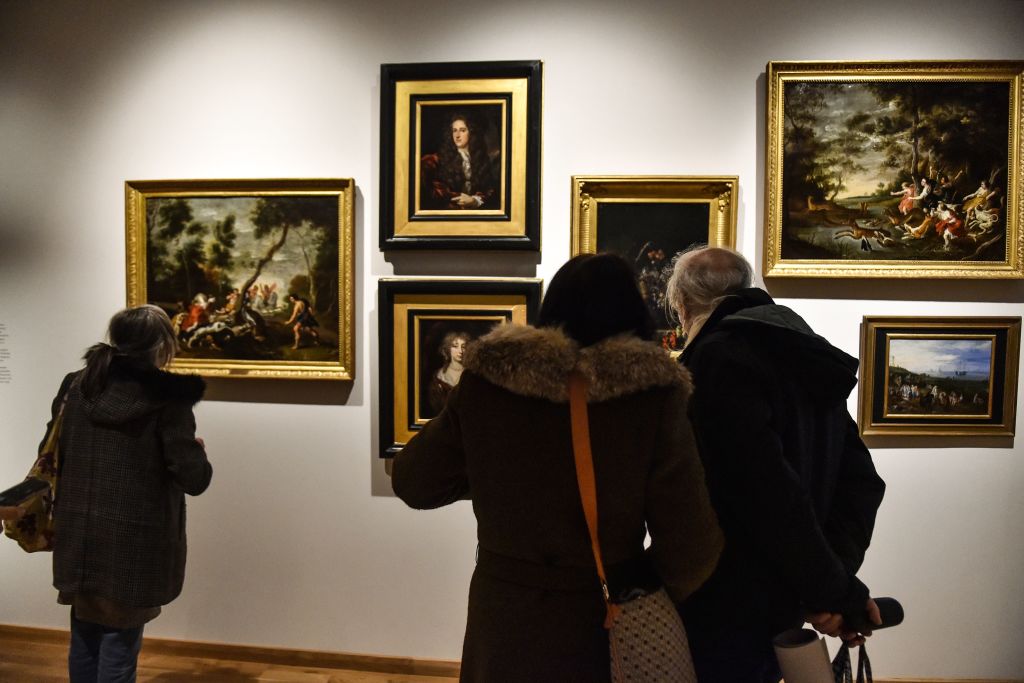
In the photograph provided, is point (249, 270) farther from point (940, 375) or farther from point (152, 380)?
point (940, 375)

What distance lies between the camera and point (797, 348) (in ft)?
5.94

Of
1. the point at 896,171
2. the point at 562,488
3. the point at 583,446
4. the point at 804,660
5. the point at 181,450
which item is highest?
A: the point at 896,171

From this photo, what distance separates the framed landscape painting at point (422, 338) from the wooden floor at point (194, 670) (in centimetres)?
119

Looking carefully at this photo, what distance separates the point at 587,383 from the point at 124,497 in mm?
2013

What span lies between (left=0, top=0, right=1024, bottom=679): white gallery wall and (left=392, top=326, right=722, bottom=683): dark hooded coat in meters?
1.84

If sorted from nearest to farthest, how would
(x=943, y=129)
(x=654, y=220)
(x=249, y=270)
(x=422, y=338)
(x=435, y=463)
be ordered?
1. (x=435, y=463)
2. (x=943, y=129)
3. (x=654, y=220)
4. (x=422, y=338)
5. (x=249, y=270)

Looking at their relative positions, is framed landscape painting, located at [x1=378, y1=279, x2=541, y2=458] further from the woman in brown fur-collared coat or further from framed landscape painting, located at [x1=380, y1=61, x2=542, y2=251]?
the woman in brown fur-collared coat

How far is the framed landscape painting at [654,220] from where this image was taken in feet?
10.5

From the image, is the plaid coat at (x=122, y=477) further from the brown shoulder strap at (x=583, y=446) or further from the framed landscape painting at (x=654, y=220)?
the framed landscape painting at (x=654, y=220)

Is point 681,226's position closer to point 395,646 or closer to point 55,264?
point 395,646

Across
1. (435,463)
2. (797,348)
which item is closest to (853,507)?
(797,348)

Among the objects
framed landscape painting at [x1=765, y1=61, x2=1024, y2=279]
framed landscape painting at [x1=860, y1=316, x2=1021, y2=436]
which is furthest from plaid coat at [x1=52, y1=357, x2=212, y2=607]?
framed landscape painting at [x1=860, y1=316, x2=1021, y2=436]

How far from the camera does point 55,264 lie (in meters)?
3.69

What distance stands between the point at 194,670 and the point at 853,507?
3.35 m
